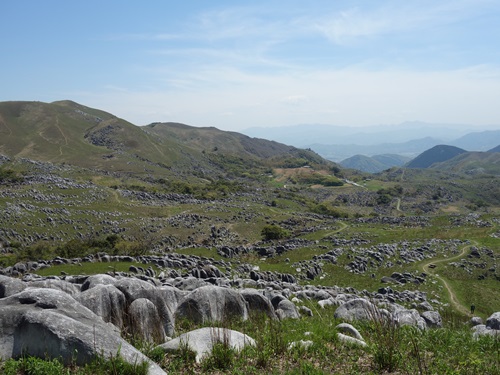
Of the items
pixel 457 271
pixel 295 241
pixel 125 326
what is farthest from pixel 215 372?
pixel 295 241

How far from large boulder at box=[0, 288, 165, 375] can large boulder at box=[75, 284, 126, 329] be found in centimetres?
220

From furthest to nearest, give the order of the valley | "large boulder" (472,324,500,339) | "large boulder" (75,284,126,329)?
the valley < "large boulder" (472,324,500,339) < "large boulder" (75,284,126,329)

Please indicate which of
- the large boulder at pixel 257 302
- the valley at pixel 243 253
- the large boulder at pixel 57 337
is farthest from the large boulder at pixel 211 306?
the large boulder at pixel 57 337

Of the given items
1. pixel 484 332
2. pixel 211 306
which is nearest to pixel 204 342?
pixel 211 306

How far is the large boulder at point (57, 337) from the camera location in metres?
7.88

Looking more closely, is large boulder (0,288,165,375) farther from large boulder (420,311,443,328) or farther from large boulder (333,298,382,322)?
large boulder (420,311,443,328)

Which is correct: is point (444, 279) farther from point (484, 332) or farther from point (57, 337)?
point (57, 337)

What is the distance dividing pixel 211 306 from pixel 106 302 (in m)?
3.64

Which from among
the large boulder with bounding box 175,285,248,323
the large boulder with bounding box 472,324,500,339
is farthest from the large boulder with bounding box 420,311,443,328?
the large boulder with bounding box 175,285,248,323

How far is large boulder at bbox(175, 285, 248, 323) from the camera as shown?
12836 millimetres

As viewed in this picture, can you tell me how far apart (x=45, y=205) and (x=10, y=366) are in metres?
48.0

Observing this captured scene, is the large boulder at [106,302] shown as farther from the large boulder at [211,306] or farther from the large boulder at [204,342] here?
the large boulder at [204,342]

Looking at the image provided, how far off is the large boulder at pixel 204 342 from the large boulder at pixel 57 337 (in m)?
1.04

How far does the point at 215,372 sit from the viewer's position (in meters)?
8.23
